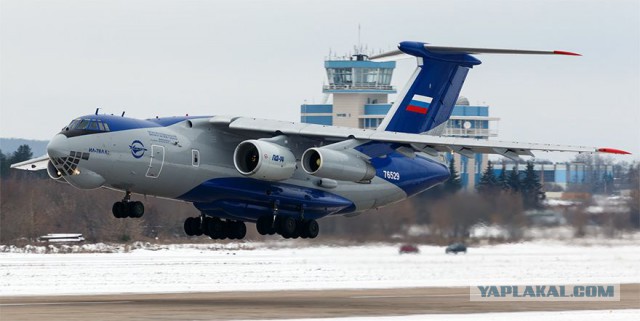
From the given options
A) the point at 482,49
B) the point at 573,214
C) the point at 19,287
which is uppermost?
the point at 482,49

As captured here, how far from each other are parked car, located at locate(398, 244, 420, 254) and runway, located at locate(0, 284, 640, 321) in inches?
34.0

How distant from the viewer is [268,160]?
23969 mm

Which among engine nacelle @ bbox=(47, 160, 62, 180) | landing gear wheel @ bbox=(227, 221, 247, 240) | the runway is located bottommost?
the runway

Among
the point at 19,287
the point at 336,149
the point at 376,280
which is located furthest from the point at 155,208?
the point at 336,149

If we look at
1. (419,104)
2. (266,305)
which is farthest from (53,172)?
(419,104)

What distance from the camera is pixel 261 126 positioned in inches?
977

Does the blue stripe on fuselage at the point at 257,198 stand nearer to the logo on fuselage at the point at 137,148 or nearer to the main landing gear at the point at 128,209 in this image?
the main landing gear at the point at 128,209

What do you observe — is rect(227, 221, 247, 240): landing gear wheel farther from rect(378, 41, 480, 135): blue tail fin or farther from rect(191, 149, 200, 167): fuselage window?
rect(378, 41, 480, 135): blue tail fin

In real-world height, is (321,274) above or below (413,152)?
below

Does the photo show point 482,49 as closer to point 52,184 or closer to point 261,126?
point 261,126

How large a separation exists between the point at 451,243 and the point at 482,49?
16.7 feet

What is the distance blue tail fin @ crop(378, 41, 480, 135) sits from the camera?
27.3 meters

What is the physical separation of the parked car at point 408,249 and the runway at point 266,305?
86cm

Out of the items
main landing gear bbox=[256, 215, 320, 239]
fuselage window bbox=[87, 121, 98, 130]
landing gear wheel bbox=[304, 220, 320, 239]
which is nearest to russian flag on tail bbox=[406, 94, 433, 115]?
landing gear wheel bbox=[304, 220, 320, 239]
